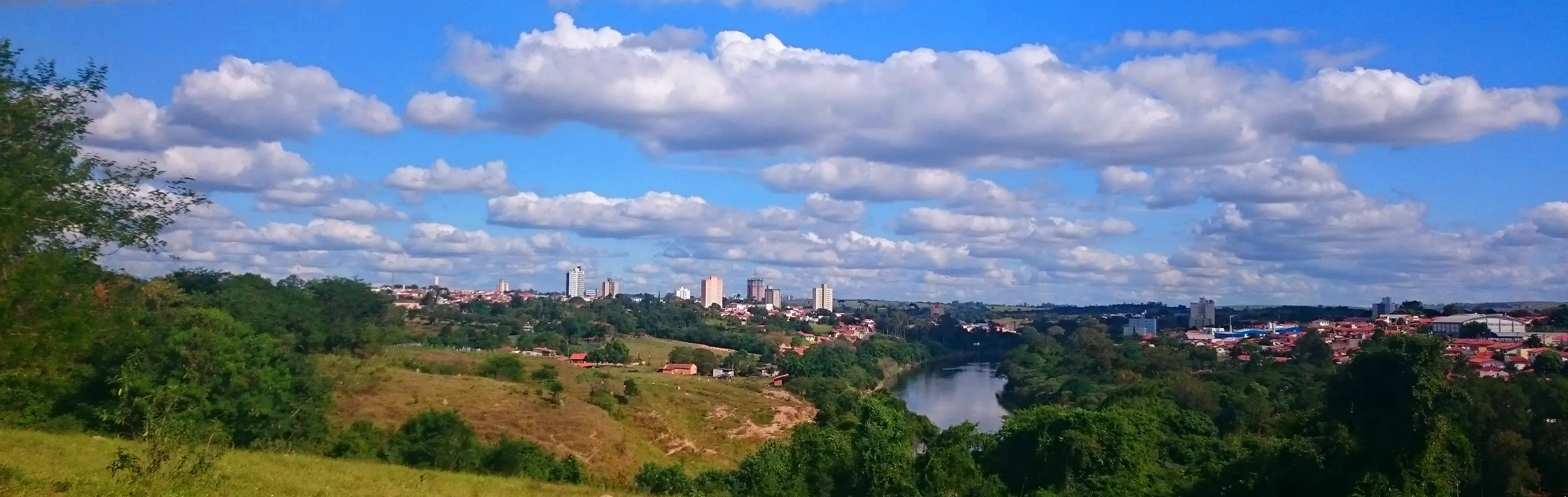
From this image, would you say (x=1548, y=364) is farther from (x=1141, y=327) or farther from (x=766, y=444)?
(x=1141, y=327)

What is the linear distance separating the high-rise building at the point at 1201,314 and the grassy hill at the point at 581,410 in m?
75.9

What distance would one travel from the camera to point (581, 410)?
44062mm

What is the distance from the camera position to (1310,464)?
19.7 metres

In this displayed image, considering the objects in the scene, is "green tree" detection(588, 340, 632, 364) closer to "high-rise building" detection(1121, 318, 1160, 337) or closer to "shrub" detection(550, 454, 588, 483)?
"shrub" detection(550, 454, 588, 483)

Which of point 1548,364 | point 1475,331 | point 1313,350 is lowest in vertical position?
point 1313,350

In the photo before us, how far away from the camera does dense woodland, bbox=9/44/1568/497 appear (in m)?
12.8

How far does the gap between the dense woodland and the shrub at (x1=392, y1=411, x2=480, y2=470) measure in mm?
85

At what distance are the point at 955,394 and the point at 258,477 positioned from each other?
64254mm

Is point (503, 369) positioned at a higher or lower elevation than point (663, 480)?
higher

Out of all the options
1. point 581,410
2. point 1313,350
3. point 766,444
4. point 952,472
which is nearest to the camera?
point 952,472

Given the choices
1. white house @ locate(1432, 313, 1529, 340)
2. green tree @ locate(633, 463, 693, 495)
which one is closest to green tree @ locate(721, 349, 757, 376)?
white house @ locate(1432, 313, 1529, 340)

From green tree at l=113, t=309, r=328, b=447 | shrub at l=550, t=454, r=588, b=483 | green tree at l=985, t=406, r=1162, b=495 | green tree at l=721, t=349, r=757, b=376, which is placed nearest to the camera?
green tree at l=113, t=309, r=328, b=447

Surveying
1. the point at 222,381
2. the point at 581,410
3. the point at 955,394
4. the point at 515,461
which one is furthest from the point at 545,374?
the point at 955,394

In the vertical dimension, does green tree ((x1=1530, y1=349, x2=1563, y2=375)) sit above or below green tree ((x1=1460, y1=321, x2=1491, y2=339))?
below
